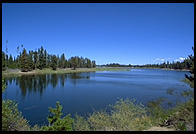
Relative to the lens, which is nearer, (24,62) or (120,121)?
(120,121)

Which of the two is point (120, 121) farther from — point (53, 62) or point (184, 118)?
point (53, 62)

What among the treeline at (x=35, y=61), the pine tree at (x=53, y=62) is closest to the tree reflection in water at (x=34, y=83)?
the treeline at (x=35, y=61)

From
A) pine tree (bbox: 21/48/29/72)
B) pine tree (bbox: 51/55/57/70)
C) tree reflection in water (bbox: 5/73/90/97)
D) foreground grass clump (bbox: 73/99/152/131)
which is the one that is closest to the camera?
foreground grass clump (bbox: 73/99/152/131)

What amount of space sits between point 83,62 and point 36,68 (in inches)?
1567

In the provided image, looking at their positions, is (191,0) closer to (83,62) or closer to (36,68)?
(36,68)

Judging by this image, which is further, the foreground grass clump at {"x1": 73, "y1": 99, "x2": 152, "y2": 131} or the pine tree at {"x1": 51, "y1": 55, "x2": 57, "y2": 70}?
the pine tree at {"x1": 51, "y1": 55, "x2": 57, "y2": 70}

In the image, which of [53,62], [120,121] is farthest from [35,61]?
[120,121]

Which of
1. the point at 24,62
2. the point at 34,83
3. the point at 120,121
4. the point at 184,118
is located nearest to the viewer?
the point at 184,118

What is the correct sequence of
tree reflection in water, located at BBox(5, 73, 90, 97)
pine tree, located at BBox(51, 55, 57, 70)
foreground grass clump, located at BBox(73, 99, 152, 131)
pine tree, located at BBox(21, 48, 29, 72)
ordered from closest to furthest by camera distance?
foreground grass clump, located at BBox(73, 99, 152, 131), tree reflection in water, located at BBox(5, 73, 90, 97), pine tree, located at BBox(21, 48, 29, 72), pine tree, located at BBox(51, 55, 57, 70)

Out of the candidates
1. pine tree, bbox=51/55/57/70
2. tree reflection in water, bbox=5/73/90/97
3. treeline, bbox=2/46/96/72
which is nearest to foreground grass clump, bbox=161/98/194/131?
tree reflection in water, bbox=5/73/90/97

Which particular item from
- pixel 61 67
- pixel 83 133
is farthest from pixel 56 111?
pixel 61 67

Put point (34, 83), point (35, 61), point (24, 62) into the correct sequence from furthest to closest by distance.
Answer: point (35, 61) → point (24, 62) → point (34, 83)

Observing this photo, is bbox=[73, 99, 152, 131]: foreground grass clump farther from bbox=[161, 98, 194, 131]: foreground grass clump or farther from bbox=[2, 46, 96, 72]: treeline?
bbox=[2, 46, 96, 72]: treeline

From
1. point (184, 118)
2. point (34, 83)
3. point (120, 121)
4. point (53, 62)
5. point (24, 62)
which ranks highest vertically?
point (53, 62)
